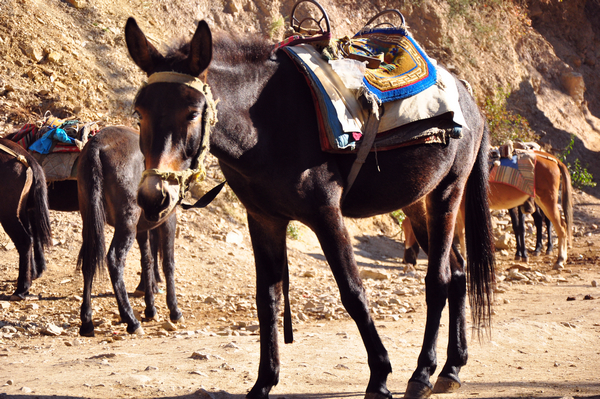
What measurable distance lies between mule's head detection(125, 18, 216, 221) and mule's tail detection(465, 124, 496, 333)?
91.1 inches

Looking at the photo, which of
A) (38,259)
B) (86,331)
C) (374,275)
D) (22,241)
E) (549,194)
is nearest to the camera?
(86,331)

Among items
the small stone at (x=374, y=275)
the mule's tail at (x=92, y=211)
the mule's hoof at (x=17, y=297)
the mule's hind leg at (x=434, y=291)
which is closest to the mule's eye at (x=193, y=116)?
the mule's hind leg at (x=434, y=291)

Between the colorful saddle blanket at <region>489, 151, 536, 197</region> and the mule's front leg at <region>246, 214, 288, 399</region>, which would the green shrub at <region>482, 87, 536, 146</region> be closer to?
the colorful saddle blanket at <region>489, 151, 536, 197</region>

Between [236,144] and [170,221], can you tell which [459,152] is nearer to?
[236,144]

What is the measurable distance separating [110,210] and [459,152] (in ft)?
12.2

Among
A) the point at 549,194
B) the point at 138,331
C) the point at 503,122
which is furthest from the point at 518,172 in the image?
the point at 138,331

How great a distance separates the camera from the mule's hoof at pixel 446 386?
3.33 m

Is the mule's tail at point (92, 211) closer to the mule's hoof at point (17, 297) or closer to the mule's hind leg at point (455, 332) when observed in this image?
the mule's hoof at point (17, 297)

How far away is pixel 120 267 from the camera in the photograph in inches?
219

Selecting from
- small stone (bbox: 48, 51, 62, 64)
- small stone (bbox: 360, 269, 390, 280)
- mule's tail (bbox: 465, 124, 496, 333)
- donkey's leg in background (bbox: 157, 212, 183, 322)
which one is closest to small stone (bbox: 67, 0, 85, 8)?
small stone (bbox: 48, 51, 62, 64)

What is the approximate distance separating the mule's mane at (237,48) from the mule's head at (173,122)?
168 millimetres

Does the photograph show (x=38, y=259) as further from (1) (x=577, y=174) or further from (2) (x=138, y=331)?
(1) (x=577, y=174)

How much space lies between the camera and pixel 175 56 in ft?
8.28

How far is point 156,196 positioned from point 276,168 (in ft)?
2.07
